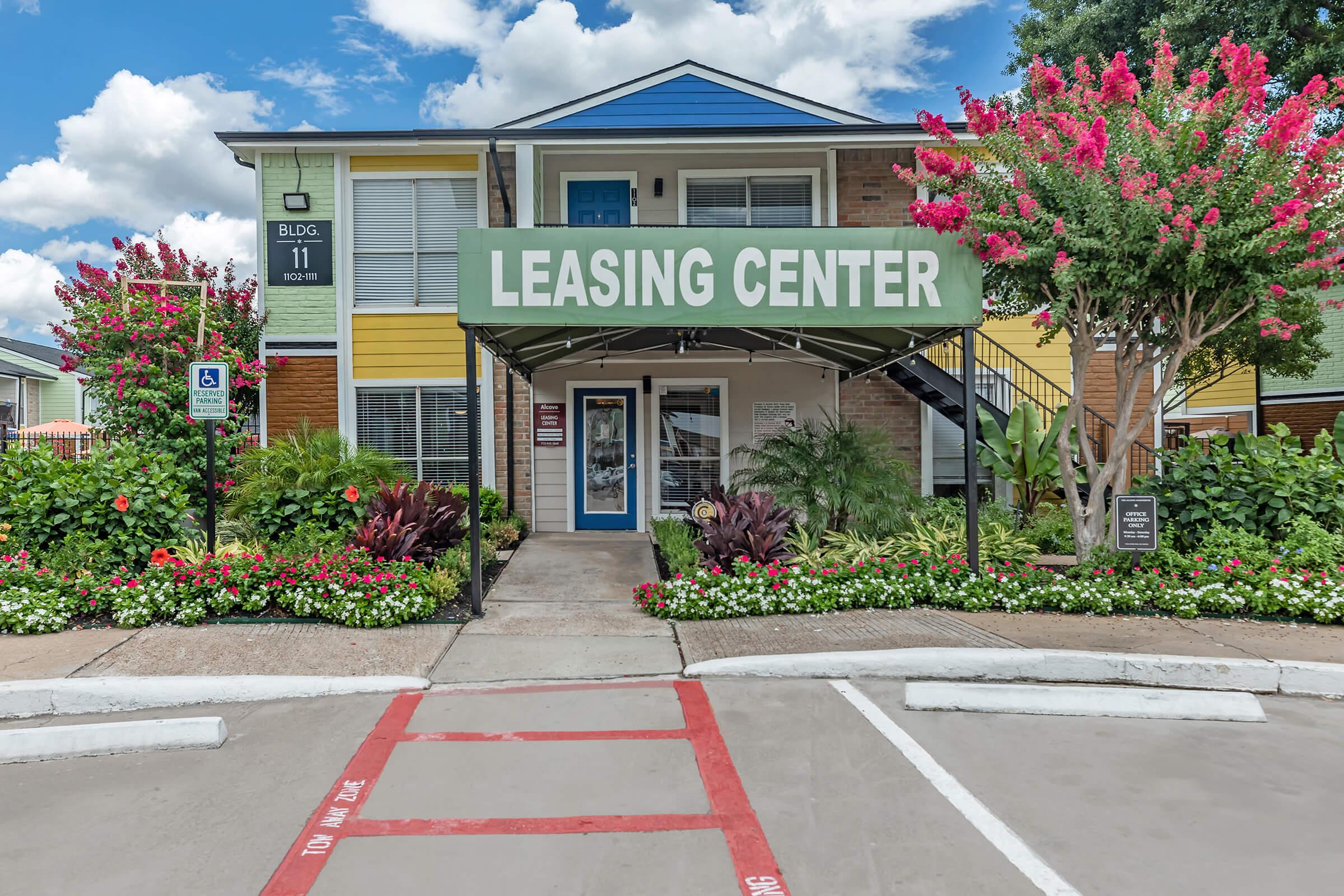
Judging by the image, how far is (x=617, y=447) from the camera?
1242 centimetres

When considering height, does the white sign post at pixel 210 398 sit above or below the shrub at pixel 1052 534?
above

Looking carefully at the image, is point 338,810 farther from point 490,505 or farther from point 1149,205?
point 490,505

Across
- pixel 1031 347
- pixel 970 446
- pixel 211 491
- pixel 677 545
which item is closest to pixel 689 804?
pixel 970 446

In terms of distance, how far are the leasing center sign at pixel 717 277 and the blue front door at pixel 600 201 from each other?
218 inches

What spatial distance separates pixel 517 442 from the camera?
12.2m

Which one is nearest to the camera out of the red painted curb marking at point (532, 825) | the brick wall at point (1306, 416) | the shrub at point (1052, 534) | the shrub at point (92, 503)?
the red painted curb marking at point (532, 825)

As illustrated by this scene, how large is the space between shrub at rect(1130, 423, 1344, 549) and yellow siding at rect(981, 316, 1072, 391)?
3.84 m

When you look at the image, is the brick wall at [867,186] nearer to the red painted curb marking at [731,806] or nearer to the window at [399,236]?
the window at [399,236]

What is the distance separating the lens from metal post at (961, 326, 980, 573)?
7453 millimetres

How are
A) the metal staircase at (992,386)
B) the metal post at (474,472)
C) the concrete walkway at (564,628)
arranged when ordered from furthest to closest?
the metal staircase at (992,386) < the metal post at (474,472) < the concrete walkway at (564,628)

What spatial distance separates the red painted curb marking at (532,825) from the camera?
346cm

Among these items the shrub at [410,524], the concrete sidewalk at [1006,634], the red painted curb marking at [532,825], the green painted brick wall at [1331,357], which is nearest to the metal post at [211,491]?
the shrub at [410,524]

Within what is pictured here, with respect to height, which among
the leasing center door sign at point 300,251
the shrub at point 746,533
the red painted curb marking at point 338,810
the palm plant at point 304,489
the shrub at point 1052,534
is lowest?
the red painted curb marking at point 338,810

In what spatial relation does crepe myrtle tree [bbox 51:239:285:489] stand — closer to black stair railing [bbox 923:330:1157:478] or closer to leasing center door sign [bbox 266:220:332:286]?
leasing center door sign [bbox 266:220:332:286]
